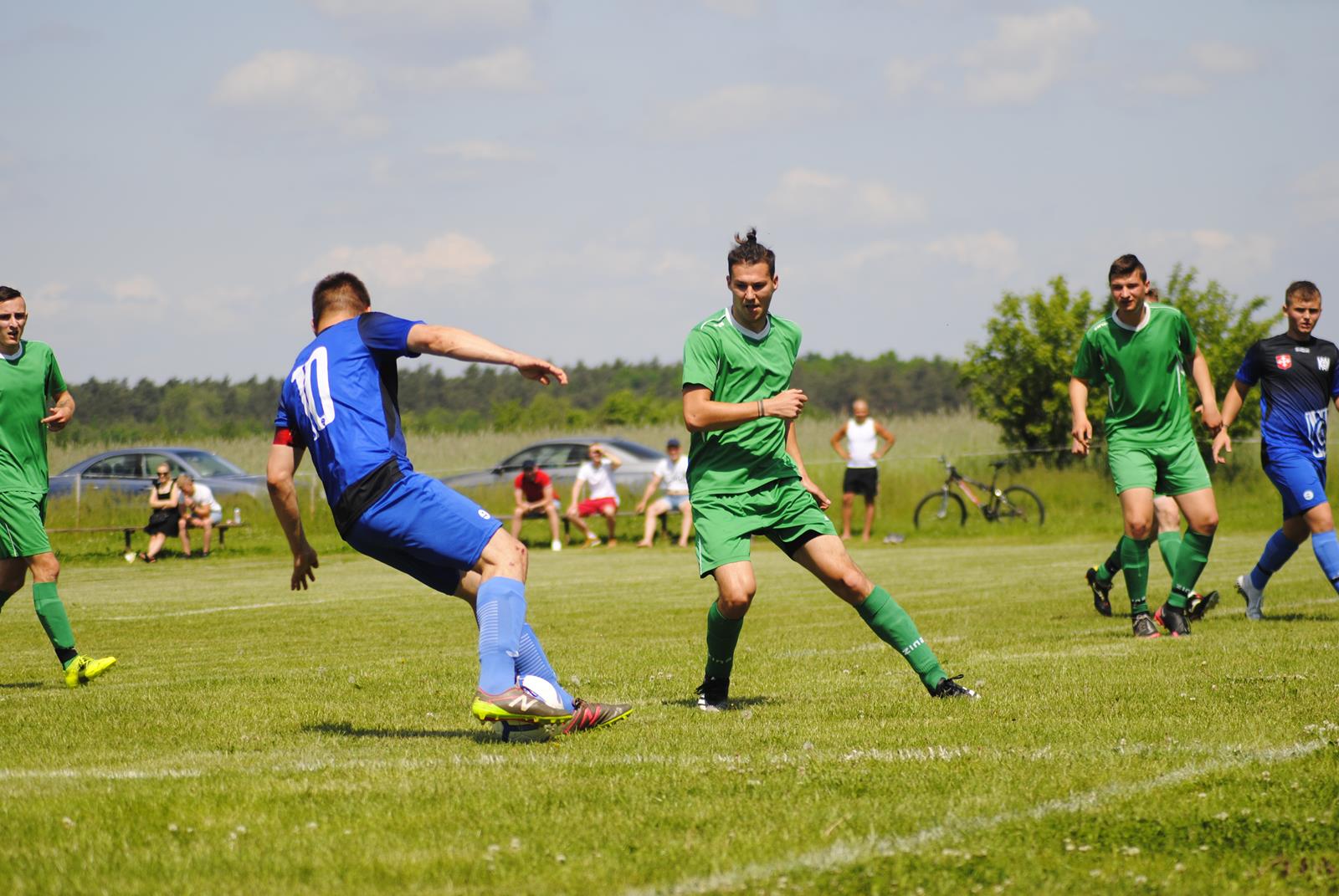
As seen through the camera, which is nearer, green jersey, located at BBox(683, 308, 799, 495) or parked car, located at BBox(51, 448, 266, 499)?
green jersey, located at BBox(683, 308, 799, 495)

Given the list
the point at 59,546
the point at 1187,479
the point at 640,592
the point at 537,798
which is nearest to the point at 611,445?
the point at 59,546

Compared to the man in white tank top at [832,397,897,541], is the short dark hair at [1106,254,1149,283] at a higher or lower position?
higher

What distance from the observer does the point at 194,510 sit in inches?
975

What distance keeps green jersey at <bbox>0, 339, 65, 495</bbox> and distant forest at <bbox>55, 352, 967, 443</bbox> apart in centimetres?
256

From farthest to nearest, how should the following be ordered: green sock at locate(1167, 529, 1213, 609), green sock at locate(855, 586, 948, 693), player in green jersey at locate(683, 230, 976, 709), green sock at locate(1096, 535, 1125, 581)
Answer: green sock at locate(1096, 535, 1125, 581) < green sock at locate(1167, 529, 1213, 609) < green sock at locate(855, 586, 948, 693) < player in green jersey at locate(683, 230, 976, 709)

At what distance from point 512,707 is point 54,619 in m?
4.64

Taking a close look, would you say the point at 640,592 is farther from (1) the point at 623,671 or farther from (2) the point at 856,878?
(2) the point at 856,878

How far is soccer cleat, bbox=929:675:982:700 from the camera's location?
6.75 meters

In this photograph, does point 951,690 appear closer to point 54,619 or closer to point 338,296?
point 338,296

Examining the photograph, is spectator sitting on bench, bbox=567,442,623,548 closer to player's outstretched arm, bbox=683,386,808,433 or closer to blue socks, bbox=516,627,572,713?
player's outstretched arm, bbox=683,386,808,433

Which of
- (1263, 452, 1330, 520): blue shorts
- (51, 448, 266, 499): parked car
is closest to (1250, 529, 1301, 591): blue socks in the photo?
(1263, 452, 1330, 520): blue shorts

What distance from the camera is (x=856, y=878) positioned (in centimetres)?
358

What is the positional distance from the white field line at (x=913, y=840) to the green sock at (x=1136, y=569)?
4847mm

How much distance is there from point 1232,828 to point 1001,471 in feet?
85.1
